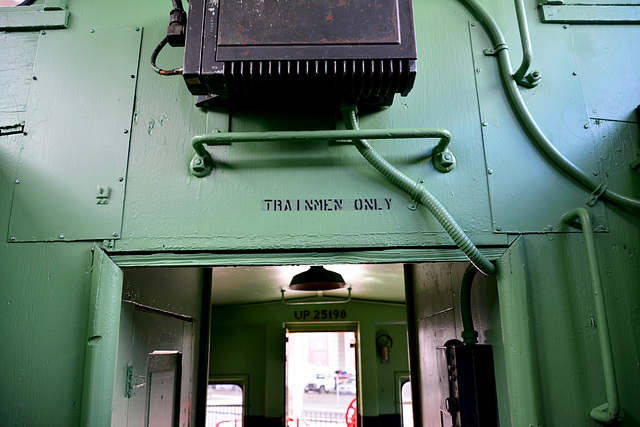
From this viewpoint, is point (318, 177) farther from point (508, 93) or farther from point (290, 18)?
point (508, 93)

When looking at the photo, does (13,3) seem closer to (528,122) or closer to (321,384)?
(528,122)

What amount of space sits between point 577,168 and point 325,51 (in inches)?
38.0

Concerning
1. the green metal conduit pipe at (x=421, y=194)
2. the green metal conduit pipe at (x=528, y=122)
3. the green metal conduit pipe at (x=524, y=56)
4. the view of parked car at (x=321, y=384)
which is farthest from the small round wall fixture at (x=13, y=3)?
the view of parked car at (x=321, y=384)

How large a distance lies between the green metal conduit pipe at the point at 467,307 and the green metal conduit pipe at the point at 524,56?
0.75 m

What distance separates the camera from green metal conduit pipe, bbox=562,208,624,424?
1357mm

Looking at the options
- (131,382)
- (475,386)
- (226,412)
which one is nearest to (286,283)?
(226,412)

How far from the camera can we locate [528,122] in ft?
5.35

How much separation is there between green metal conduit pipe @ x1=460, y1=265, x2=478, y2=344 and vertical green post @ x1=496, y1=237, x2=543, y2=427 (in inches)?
14.4

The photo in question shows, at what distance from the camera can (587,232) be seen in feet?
4.83

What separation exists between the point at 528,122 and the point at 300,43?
2.82 feet

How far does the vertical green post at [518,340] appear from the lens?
1.43 m

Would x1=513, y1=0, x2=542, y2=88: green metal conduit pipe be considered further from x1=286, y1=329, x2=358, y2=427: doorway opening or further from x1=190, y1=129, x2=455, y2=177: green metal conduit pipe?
x1=286, y1=329, x2=358, y2=427: doorway opening

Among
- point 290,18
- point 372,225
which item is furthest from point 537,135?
point 290,18

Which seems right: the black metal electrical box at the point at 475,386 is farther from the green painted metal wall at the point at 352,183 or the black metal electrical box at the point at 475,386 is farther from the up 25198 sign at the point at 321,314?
the up 25198 sign at the point at 321,314
